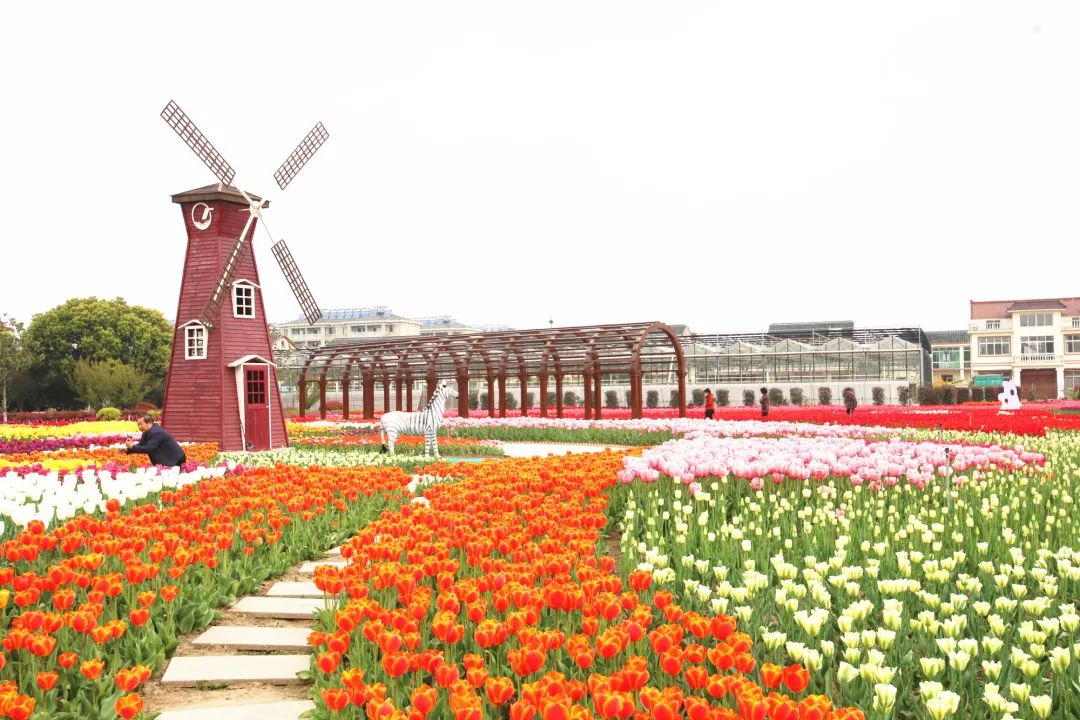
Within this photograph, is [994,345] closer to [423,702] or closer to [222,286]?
[222,286]

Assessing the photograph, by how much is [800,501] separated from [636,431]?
1453 cm

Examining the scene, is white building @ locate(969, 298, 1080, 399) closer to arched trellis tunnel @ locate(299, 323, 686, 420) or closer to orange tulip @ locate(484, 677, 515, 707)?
arched trellis tunnel @ locate(299, 323, 686, 420)

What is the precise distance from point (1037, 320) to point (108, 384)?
241 feet

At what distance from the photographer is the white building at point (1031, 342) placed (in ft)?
244

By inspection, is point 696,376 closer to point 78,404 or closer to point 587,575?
point 78,404

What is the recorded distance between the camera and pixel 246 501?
7.98m

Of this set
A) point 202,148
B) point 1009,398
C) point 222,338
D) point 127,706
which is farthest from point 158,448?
point 1009,398

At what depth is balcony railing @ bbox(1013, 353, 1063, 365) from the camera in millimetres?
73938

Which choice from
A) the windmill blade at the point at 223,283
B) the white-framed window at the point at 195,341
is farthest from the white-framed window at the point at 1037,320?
the white-framed window at the point at 195,341

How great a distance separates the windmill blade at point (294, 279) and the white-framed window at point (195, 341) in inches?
125

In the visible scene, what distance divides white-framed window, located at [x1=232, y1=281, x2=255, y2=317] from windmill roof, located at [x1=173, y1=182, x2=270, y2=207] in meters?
2.28

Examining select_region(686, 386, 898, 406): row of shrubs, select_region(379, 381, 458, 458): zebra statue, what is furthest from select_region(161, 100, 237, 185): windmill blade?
select_region(686, 386, 898, 406): row of shrubs

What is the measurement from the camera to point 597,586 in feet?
15.1

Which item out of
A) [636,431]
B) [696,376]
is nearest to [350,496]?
[636,431]
